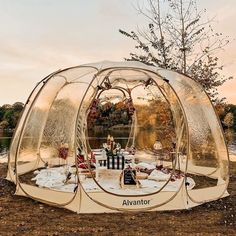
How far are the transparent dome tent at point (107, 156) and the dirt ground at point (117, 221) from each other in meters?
0.29

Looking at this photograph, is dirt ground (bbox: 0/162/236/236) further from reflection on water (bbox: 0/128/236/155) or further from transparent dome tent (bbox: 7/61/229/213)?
reflection on water (bbox: 0/128/236/155)

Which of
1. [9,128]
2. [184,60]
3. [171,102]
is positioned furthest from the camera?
[9,128]

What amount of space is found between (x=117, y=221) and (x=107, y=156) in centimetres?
372

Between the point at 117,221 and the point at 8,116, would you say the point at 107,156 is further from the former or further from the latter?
the point at 8,116

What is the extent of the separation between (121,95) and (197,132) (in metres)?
6.12

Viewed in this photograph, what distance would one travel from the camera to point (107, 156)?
11.6 m

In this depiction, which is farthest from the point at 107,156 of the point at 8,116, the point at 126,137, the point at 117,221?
the point at 8,116

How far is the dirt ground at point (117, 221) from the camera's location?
7441 mm

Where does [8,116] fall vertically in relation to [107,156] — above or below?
above

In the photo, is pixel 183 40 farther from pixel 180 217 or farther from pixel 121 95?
pixel 180 217

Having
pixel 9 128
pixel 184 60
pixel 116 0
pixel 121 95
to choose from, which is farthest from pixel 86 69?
pixel 9 128

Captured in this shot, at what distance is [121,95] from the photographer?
15672 mm

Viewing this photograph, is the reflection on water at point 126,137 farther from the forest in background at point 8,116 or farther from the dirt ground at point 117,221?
the forest in background at point 8,116

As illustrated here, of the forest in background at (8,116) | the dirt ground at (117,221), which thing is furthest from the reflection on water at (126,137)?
the forest in background at (8,116)
